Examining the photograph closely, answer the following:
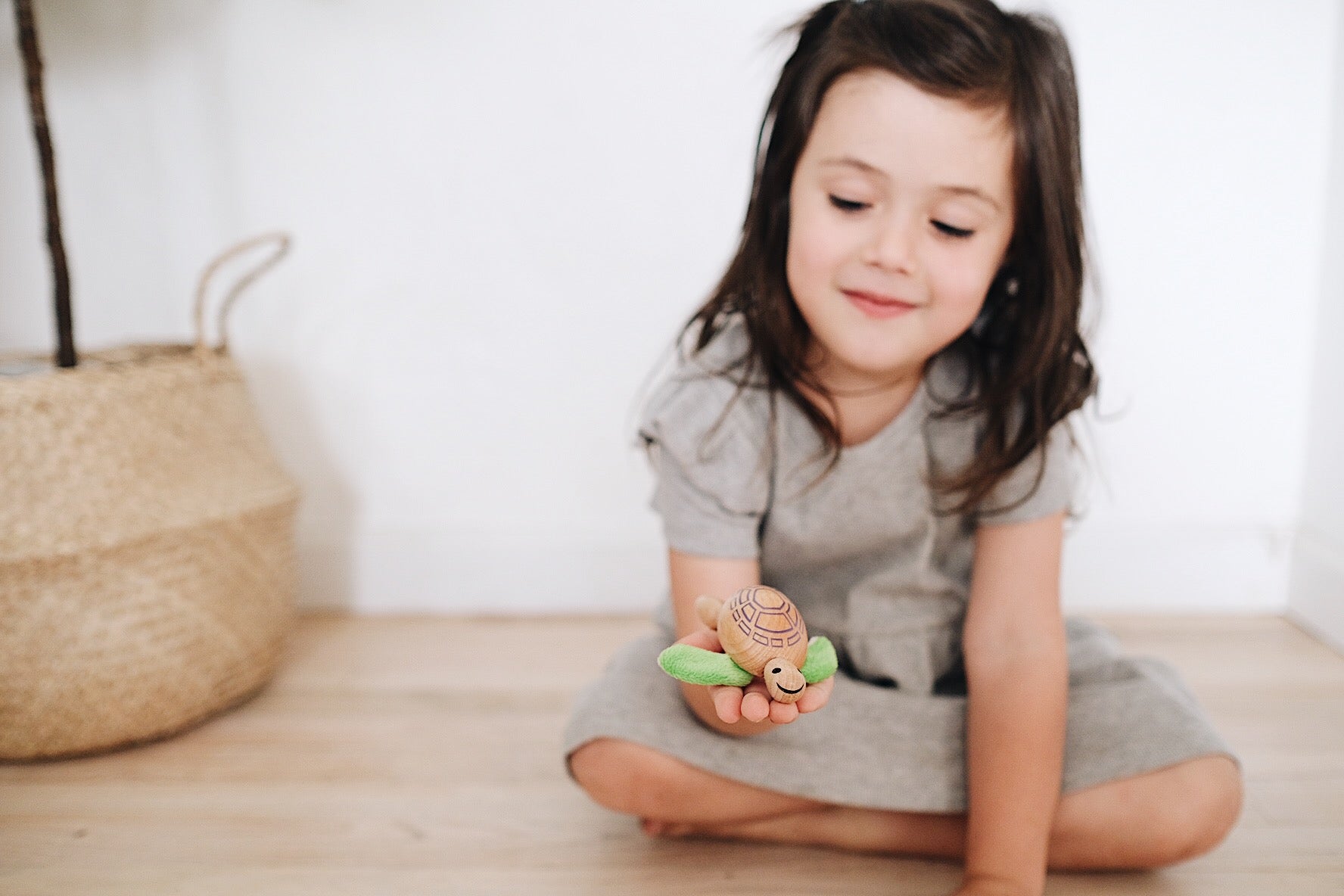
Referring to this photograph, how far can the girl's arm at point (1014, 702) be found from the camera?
756 millimetres

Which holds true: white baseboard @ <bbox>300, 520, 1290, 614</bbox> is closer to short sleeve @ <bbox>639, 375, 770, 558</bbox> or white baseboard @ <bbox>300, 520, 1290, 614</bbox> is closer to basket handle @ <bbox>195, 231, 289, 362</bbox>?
basket handle @ <bbox>195, 231, 289, 362</bbox>

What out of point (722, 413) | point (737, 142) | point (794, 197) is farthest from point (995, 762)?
point (737, 142)

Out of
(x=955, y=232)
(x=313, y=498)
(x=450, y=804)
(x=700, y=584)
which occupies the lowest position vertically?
(x=450, y=804)

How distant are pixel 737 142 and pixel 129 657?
860mm

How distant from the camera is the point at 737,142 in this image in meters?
1.24

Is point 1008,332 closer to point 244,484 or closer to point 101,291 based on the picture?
point 244,484

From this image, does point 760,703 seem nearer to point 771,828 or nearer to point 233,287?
point 771,828

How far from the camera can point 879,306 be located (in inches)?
30.3

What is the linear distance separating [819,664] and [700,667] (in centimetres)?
8

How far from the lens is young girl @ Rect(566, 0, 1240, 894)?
746 millimetres

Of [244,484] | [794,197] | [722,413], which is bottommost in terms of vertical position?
[244,484]

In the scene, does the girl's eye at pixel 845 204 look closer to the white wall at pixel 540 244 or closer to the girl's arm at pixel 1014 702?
the girl's arm at pixel 1014 702

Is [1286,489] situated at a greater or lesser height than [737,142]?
lesser

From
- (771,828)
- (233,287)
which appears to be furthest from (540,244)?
(771,828)
